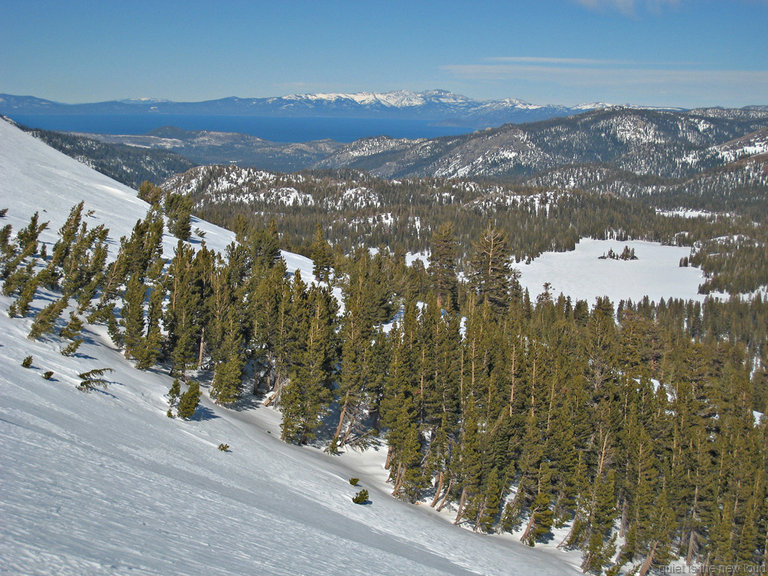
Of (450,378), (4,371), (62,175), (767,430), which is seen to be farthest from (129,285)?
(767,430)

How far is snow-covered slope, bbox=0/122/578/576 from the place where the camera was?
10734 mm

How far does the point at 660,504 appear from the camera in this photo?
1604 inches

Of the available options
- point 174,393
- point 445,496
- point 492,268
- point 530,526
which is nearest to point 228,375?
point 174,393

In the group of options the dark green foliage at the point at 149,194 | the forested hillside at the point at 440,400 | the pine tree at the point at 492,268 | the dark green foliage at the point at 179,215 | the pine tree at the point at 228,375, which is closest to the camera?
the forested hillside at the point at 440,400

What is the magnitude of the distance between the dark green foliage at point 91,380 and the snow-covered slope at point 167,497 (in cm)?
39

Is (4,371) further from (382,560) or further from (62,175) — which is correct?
(62,175)

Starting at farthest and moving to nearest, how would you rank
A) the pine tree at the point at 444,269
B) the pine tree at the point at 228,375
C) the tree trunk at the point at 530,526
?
the pine tree at the point at 444,269 < the tree trunk at the point at 530,526 < the pine tree at the point at 228,375

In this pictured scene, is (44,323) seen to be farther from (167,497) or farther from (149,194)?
(149,194)

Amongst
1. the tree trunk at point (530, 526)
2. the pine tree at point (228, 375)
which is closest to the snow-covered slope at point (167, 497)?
the pine tree at point (228, 375)

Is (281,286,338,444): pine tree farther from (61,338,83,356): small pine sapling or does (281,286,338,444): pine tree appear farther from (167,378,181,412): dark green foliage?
(61,338,83,356): small pine sapling

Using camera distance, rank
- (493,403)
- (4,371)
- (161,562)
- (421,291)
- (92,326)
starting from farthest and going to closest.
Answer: (421,291) < (493,403) < (92,326) < (4,371) < (161,562)

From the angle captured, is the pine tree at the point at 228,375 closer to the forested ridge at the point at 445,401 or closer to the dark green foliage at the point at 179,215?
the forested ridge at the point at 445,401

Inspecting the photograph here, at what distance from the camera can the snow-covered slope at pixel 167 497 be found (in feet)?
35.2

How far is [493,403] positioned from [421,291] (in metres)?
52.0
